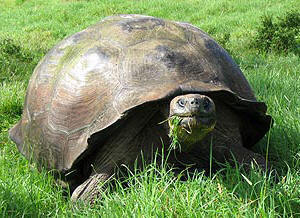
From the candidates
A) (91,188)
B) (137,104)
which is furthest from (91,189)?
(137,104)

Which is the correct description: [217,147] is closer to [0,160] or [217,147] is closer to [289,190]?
[289,190]

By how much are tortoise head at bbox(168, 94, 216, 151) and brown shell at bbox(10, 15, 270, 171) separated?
0.12 m

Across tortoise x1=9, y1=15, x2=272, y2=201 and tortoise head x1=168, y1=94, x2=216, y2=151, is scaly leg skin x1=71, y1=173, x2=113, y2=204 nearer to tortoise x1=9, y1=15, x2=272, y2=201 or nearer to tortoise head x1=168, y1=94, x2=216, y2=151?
tortoise x1=9, y1=15, x2=272, y2=201

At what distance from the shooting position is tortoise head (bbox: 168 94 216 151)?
2.06 meters

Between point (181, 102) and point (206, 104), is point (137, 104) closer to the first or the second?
point (181, 102)

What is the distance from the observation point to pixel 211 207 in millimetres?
1934

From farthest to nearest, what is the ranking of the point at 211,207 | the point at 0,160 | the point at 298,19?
the point at 298,19, the point at 0,160, the point at 211,207

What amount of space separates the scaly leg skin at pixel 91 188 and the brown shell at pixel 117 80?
0.16m

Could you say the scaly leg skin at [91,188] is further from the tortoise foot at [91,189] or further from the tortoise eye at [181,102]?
the tortoise eye at [181,102]

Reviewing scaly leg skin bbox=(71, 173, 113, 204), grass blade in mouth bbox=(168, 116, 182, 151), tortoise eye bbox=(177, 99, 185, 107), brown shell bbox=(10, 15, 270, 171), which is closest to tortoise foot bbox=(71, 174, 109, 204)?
scaly leg skin bbox=(71, 173, 113, 204)

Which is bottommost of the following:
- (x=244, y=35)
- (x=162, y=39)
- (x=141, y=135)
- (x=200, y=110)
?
(x=244, y=35)

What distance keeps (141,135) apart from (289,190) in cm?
84

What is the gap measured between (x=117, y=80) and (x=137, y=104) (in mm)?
266

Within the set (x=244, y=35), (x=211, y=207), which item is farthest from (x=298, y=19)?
(x=211, y=207)
